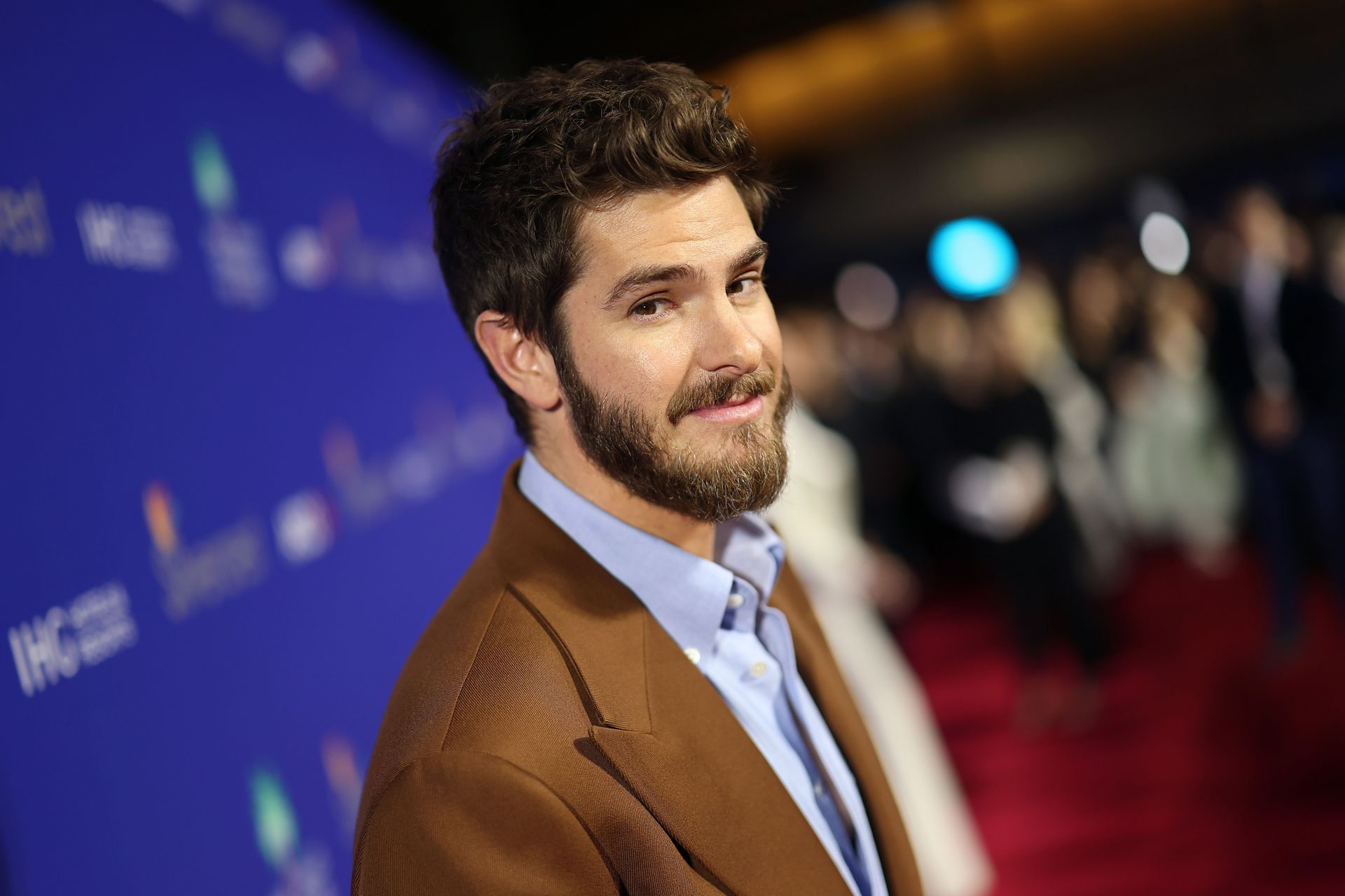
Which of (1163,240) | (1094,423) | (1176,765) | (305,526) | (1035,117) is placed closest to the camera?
(305,526)

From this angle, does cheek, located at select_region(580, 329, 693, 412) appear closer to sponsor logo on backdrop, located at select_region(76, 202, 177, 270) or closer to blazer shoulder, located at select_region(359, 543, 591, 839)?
blazer shoulder, located at select_region(359, 543, 591, 839)

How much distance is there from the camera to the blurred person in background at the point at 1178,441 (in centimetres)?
715

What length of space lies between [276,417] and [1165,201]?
27.4 ft

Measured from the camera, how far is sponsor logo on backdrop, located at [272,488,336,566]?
102 inches

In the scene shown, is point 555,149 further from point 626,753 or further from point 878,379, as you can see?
point 878,379

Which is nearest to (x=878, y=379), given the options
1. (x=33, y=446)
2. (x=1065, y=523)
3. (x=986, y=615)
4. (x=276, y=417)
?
(x=986, y=615)

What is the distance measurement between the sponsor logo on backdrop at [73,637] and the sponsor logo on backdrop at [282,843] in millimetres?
500

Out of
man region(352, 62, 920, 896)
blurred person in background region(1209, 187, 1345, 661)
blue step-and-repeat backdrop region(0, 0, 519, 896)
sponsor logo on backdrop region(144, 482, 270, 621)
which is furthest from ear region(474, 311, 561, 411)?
blurred person in background region(1209, 187, 1345, 661)

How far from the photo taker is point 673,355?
1425 millimetres

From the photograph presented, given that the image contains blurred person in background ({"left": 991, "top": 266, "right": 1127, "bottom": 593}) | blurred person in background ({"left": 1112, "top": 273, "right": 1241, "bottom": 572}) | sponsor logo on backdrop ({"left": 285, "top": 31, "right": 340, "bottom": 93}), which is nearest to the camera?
sponsor logo on backdrop ({"left": 285, "top": 31, "right": 340, "bottom": 93})

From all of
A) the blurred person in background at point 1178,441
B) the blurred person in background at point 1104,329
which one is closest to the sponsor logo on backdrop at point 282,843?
the blurred person in background at point 1178,441

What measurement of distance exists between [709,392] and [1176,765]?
3.89 meters

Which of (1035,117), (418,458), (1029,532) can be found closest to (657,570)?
(418,458)

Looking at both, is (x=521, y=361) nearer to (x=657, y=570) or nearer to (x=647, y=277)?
(x=647, y=277)
